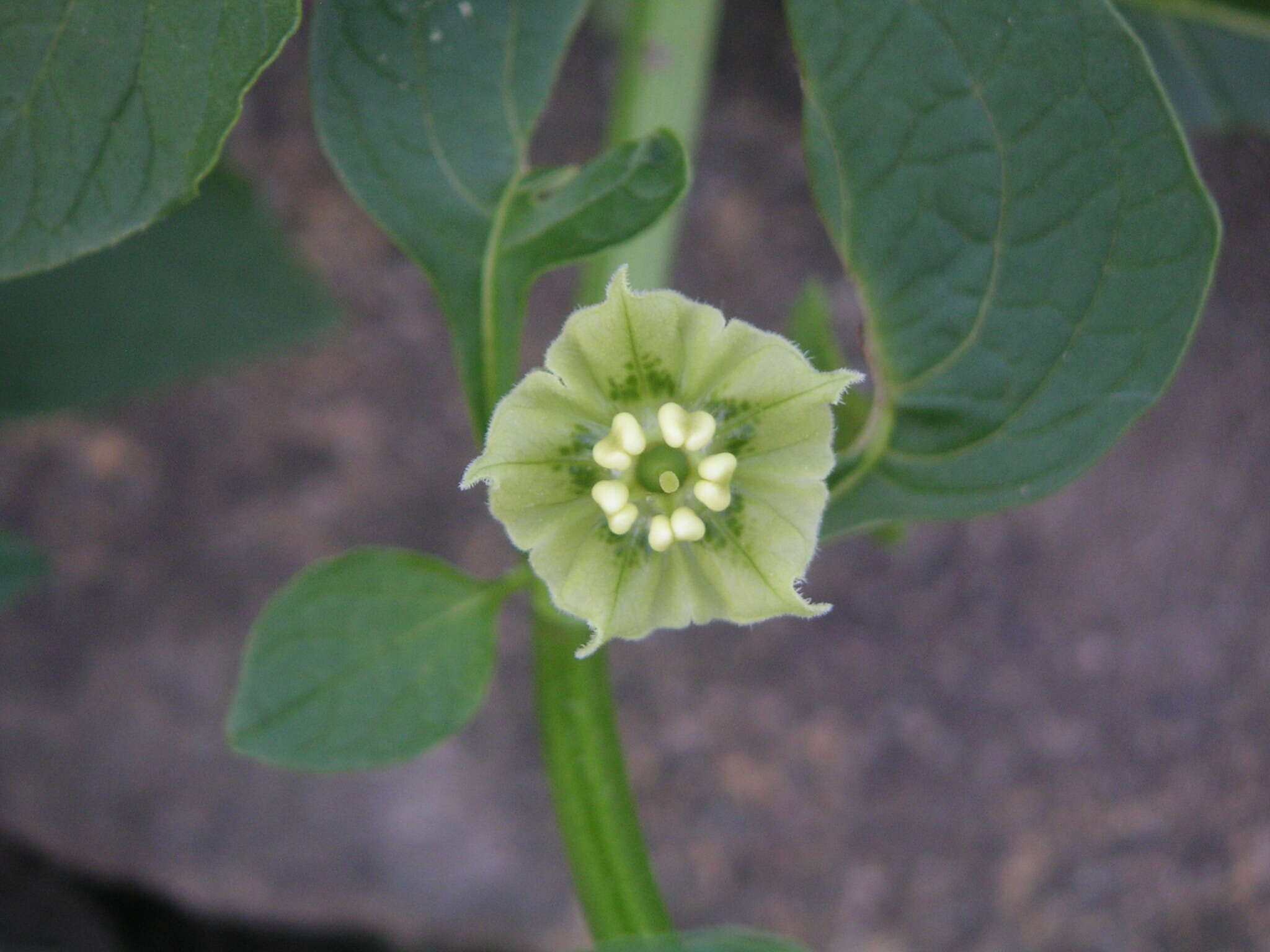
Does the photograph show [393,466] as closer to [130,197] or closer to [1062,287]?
[130,197]

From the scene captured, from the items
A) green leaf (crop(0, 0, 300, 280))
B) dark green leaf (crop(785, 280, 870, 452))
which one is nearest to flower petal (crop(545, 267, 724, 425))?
green leaf (crop(0, 0, 300, 280))

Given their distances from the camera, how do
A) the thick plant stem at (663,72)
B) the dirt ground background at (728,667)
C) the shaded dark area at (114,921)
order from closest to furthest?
the thick plant stem at (663,72), the dirt ground background at (728,667), the shaded dark area at (114,921)

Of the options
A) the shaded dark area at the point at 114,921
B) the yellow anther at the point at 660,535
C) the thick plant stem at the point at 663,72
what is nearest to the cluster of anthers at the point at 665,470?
the yellow anther at the point at 660,535

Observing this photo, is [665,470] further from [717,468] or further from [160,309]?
[160,309]

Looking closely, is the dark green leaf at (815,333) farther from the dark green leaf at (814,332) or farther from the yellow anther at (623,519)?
the yellow anther at (623,519)

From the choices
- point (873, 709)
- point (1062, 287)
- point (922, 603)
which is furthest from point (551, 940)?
point (1062, 287)

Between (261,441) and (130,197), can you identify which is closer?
(130,197)

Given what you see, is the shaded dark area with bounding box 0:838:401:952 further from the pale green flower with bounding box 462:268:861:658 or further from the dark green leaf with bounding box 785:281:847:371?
the pale green flower with bounding box 462:268:861:658
